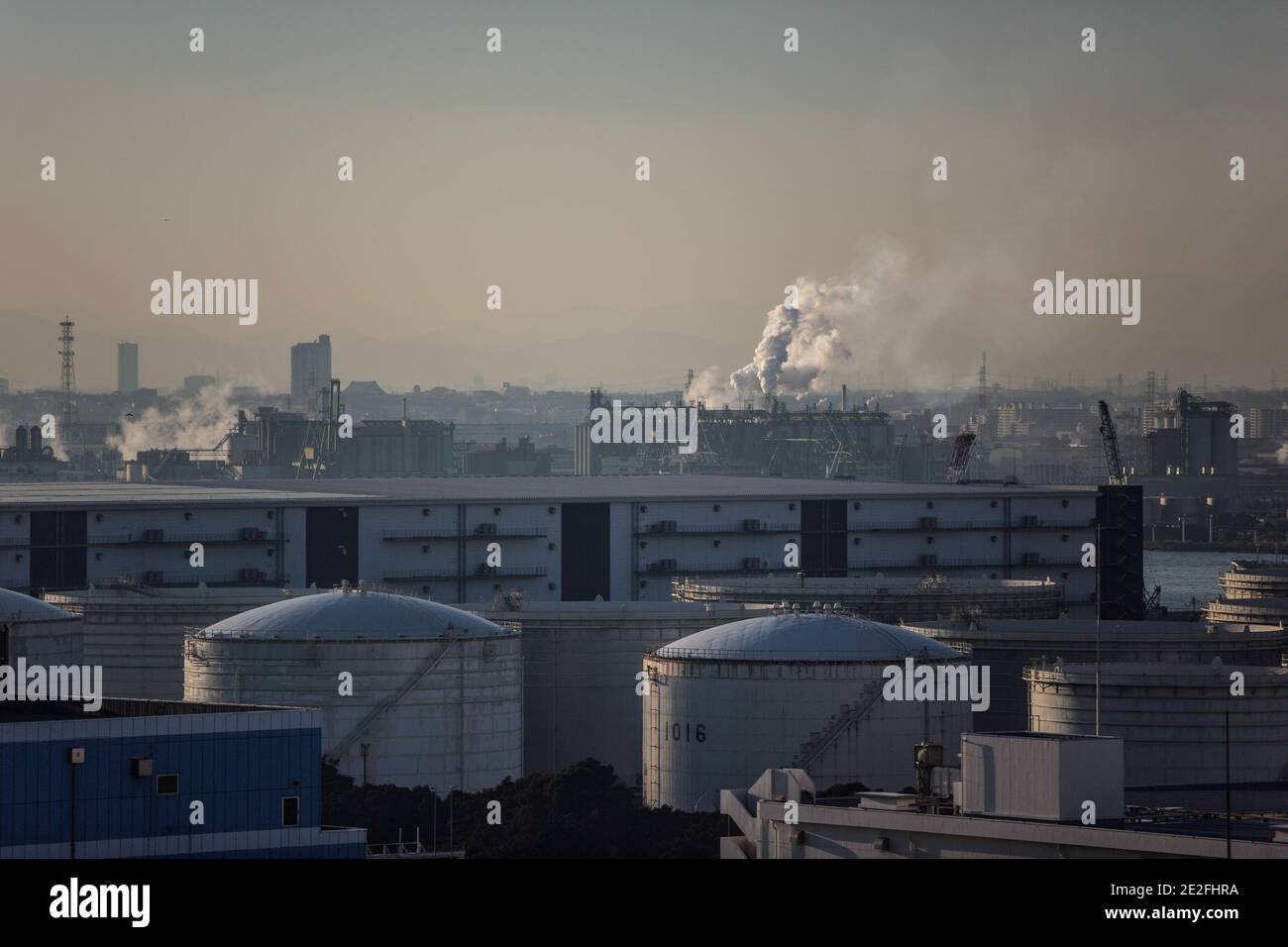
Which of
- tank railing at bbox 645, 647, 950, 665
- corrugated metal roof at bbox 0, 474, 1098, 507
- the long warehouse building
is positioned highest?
corrugated metal roof at bbox 0, 474, 1098, 507

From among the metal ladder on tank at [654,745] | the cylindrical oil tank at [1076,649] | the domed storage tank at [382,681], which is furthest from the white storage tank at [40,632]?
the cylindrical oil tank at [1076,649]

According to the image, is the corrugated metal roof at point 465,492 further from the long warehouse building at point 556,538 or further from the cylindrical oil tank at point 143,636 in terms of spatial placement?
the cylindrical oil tank at point 143,636

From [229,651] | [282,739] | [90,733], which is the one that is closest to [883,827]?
[282,739]

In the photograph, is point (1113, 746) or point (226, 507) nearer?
point (1113, 746)

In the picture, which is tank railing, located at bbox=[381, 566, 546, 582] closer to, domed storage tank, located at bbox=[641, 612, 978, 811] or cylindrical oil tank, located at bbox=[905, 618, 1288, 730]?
cylindrical oil tank, located at bbox=[905, 618, 1288, 730]

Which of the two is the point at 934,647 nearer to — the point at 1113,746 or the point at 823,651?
the point at 823,651
